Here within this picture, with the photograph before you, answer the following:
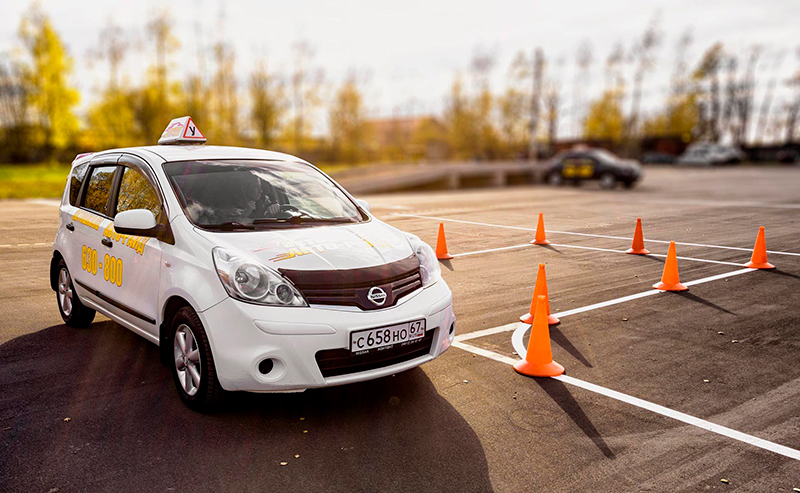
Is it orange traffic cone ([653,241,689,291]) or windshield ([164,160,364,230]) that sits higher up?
windshield ([164,160,364,230])

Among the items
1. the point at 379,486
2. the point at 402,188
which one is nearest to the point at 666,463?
the point at 379,486

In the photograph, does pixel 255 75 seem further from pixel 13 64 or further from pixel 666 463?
pixel 666 463

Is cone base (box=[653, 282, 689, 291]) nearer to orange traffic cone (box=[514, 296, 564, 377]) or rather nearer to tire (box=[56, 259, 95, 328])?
orange traffic cone (box=[514, 296, 564, 377])

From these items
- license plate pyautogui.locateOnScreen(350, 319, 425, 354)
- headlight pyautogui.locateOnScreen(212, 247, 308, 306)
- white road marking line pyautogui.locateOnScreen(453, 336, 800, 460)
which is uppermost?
headlight pyautogui.locateOnScreen(212, 247, 308, 306)

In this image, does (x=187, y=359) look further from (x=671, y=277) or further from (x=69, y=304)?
(x=671, y=277)

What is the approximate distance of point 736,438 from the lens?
13.3 ft

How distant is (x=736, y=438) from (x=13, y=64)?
57510 millimetres

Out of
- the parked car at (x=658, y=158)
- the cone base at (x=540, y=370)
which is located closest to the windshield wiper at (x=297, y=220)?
the cone base at (x=540, y=370)

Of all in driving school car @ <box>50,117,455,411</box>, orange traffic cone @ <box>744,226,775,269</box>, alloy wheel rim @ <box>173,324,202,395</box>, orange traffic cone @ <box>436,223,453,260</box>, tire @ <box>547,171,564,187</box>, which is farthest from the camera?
tire @ <box>547,171,564,187</box>

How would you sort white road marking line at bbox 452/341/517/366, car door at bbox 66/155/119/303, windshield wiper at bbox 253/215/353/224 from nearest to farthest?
windshield wiper at bbox 253/215/353/224 → white road marking line at bbox 452/341/517/366 → car door at bbox 66/155/119/303

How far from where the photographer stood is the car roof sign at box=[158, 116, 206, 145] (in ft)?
20.0

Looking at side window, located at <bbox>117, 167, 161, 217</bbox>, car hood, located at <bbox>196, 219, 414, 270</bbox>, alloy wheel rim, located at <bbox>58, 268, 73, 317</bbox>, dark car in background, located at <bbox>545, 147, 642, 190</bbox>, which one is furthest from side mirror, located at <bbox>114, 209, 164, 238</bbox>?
dark car in background, located at <bbox>545, 147, 642, 190</bbox>

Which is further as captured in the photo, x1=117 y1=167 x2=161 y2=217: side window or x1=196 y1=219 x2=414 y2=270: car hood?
x1=117 y1=167 x2=161 y2=217: side window

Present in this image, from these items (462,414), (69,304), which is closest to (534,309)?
(462,414)
